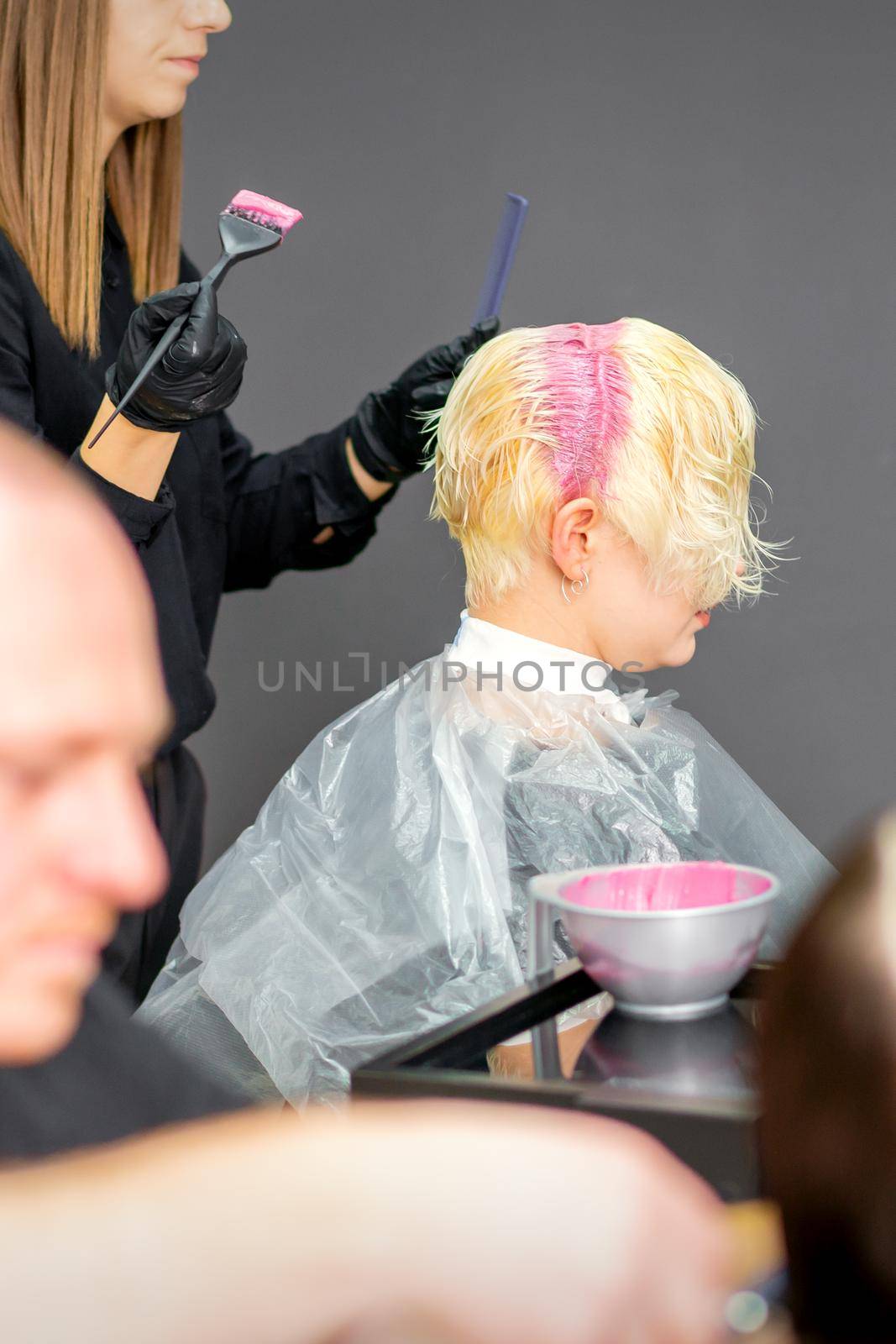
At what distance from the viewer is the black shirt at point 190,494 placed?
1.71m

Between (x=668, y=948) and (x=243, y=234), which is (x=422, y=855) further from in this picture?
(x=243, y=234)

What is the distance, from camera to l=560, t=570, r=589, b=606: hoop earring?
5.39 ft

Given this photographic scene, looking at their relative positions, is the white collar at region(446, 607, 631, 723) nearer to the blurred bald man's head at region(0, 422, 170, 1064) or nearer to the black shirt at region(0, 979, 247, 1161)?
the black shirt at region(0, 979, 247, 1161)

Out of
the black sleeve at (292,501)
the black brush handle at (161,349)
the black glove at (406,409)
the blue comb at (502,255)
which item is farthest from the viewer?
the black sleeve at (292,501)

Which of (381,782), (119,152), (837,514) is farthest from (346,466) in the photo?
(837,514)

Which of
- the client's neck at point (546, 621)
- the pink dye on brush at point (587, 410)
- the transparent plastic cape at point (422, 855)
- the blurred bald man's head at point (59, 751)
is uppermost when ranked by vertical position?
the blurred bald man's head at point (59, 751)

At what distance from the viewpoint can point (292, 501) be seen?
7.27 feet

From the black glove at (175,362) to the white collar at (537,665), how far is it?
443mm

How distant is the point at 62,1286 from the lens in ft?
1.18

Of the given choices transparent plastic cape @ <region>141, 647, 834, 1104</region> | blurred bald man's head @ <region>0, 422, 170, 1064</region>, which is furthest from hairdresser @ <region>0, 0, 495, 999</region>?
blurred bald man's head @ <region>0, 422, 170, 1064</region>

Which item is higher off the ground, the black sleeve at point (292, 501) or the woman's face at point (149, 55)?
the woman's face at point (149, 55)

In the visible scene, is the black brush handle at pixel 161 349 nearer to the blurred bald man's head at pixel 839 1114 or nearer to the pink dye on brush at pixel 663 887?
the pink dye on brush at pixel 663 887

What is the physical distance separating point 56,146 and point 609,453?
80cm

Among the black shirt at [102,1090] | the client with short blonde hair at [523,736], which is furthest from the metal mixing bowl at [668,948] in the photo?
the client with short blonde hair at [523,736]
